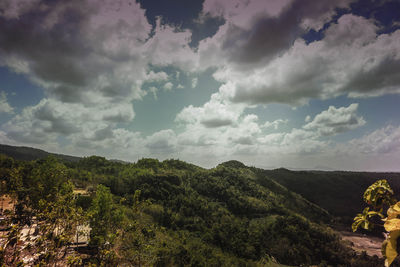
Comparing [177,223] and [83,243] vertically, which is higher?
[83,243]

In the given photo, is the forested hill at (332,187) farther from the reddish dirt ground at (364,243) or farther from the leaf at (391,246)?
the leaf at (391,246)

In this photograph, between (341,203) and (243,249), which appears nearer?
(243,249)

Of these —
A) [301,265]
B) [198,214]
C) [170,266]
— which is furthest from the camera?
[198,214]

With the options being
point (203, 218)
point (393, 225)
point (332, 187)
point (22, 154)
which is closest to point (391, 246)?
point (393, 225)

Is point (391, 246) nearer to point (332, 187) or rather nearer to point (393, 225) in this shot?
point (393, 225)

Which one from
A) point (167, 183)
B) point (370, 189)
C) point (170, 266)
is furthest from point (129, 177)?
point (370, 189)

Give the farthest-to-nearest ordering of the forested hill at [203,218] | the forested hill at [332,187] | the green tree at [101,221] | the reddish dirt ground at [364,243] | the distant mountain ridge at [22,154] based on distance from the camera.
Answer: the distant mountain ridge at [22,154]
the forested hill at [332,187]
the reddish dirt ground at [364,243]
the forested hill at [203,218]
the green tree at [101,221]

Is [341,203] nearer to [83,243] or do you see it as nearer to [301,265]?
[301,265]

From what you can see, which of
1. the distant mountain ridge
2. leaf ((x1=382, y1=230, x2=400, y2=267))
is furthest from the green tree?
the distant mountain ridge

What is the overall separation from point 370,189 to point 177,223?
61.3 metres

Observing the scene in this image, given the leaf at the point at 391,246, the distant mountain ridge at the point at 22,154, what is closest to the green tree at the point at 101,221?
the leaf at the point at 391,246

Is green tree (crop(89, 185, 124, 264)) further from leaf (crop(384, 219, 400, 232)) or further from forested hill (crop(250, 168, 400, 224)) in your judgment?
forested hill (crop(250, 168, 400, 224))

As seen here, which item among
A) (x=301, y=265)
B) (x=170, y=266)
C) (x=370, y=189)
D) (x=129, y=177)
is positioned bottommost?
(x=301, y=265)

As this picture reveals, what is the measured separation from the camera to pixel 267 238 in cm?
6131
